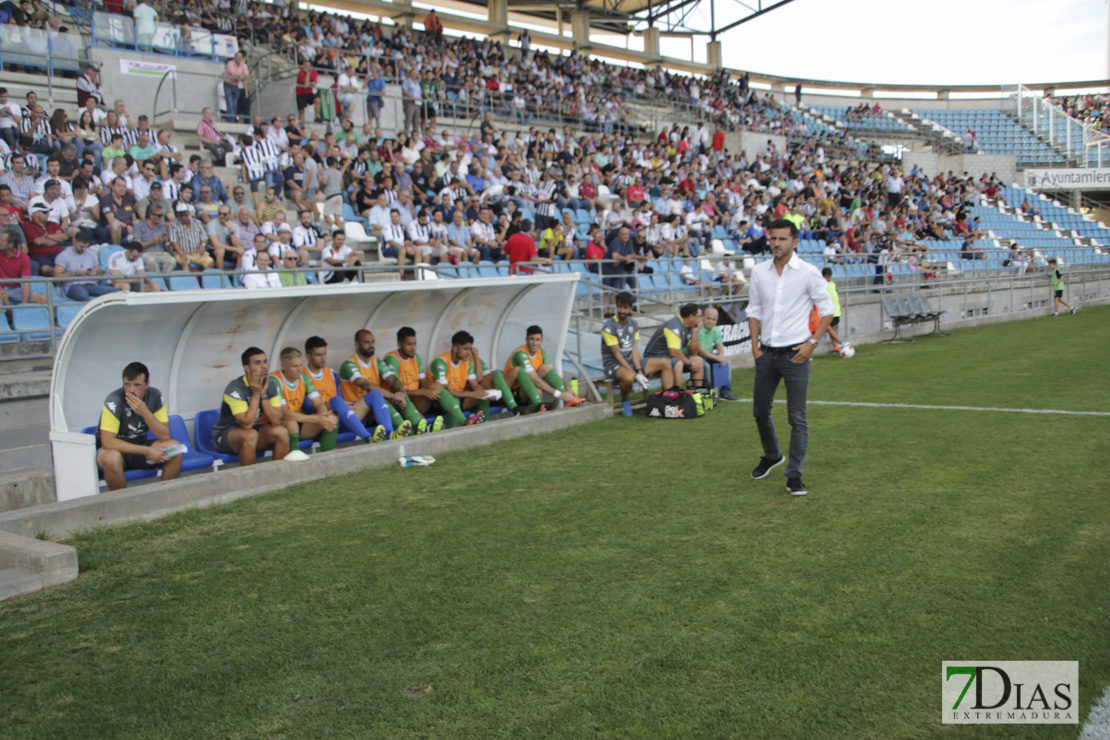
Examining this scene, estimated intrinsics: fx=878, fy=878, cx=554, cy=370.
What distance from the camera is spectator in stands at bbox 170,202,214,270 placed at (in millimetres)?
11477

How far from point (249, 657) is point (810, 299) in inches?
178

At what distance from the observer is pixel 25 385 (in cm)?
843

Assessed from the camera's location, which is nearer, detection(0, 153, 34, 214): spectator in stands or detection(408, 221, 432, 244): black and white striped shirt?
detection(0, 153, 34, 214): spectator in stands

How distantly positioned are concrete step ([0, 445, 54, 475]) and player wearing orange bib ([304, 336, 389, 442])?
2531mm

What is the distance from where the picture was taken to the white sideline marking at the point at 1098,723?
3.09 meters

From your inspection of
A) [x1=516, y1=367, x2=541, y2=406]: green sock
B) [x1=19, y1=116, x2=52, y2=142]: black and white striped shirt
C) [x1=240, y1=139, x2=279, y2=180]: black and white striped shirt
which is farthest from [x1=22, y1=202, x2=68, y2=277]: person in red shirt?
[x1=516, y1=367, x2=541, y2=406]: green sock

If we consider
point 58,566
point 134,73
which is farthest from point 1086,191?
point 58,566

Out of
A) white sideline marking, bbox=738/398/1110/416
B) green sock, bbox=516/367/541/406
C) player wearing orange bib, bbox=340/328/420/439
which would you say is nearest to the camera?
player wearing orange bib, bbox=340/328/420/439

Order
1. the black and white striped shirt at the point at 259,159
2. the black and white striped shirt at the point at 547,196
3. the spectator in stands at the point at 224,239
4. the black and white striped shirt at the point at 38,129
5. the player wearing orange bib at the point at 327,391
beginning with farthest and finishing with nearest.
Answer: the black and white striped shirt at the point at 547,196
the black and white striped shirt at the point at 259,159
the black and white striped shirt at the point at 38,129
the spectator in stands at the point at 224,239
the player wearing orange bib at the point at 327,391

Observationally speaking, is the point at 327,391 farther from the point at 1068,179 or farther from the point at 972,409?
the point at 1068,179

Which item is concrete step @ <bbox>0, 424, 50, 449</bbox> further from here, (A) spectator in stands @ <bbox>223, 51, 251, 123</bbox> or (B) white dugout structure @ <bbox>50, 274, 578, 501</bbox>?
(A) spectator in stands @ <bbox>223, 51, 251, 123</bbox>

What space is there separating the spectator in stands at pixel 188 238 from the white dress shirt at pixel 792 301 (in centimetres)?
790

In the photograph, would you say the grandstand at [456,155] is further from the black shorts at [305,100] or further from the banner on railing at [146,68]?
the black shorts at [305,100]

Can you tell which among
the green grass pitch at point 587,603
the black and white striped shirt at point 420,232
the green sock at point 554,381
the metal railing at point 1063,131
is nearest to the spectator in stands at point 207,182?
the black and white striped shirt at point 420,232
